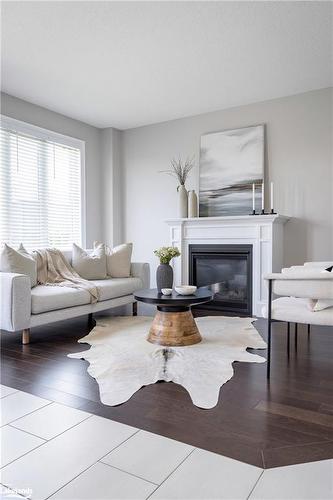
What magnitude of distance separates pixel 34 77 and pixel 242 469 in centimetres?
409

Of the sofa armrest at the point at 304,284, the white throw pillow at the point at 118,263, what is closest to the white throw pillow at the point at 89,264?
the white throw pillow at the point at 118,263

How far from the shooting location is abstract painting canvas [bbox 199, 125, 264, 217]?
478 centimetres

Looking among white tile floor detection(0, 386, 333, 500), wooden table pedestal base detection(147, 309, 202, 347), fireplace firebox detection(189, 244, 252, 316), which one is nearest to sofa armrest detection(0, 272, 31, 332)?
wooden table pedestal base detection(147, 309, 202, 347)

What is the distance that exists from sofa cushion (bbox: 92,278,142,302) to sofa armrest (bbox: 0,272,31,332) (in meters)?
0.90

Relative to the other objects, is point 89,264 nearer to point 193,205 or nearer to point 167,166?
point 193,205

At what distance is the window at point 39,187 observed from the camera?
14.9 feet

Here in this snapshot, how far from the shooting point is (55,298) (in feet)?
11.3

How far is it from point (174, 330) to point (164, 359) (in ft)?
1.27

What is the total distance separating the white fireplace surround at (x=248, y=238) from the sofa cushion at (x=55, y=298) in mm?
1630

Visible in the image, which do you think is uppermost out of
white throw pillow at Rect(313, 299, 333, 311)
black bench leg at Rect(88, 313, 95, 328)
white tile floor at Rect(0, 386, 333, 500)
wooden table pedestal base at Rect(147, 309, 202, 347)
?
white throw pillow at Rect(313, 299, 333, 311)

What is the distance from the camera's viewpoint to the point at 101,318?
4.24 m

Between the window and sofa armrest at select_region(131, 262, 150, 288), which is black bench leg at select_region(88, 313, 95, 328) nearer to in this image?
sofa armrest at select_region(131, 262, 150, 288)

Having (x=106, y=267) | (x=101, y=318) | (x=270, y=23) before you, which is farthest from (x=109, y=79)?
(x=101, y=318)

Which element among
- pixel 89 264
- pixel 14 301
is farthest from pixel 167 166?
pixel 14 301
